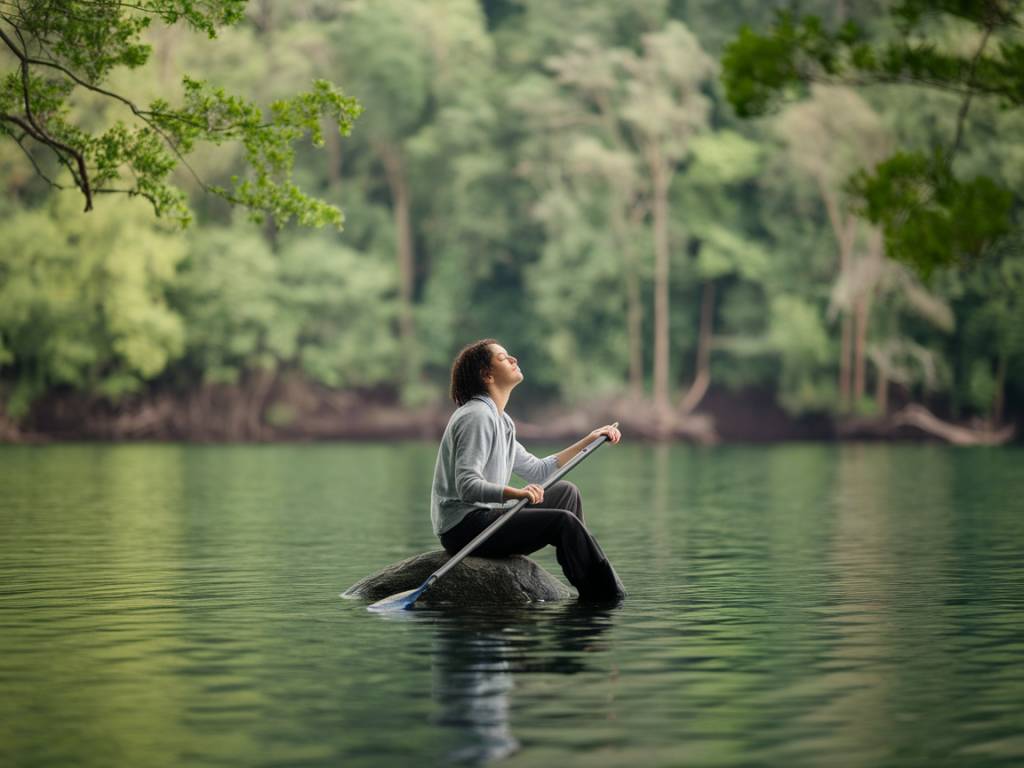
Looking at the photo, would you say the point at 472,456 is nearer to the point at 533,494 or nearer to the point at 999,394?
the point at 533,494

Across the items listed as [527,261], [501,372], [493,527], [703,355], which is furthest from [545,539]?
[527,261]

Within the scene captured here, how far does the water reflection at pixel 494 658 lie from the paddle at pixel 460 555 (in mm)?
329

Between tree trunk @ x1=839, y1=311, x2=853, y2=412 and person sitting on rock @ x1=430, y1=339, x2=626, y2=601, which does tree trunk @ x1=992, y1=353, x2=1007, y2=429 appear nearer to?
tree trunk @ x1=839, y1=311, x2=853, y2=412

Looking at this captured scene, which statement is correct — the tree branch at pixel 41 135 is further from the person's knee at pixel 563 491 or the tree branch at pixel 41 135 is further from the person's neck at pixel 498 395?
the person's knee at pixel 563 491

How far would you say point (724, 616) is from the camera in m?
12.2

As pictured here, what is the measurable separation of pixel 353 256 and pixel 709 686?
5986 cm

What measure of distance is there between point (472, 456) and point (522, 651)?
213 cm

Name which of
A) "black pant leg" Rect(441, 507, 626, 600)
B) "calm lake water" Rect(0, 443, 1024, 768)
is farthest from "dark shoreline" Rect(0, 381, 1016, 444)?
"black pant leg" Rect(441, 507, 626, 600)

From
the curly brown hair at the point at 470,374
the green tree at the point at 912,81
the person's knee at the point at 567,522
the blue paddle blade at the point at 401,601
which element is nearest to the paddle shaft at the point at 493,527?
the blue paddle blade at the point at 401,601

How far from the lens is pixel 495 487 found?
38.9ft

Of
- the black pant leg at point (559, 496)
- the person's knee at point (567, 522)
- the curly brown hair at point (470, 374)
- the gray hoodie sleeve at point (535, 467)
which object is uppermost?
the curly brown hair at point (470, 374)

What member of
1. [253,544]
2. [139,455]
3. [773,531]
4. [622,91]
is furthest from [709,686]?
[622,91]

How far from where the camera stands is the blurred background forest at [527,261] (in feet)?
198

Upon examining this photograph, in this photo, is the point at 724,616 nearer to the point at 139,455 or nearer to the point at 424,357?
the point at 139,455
